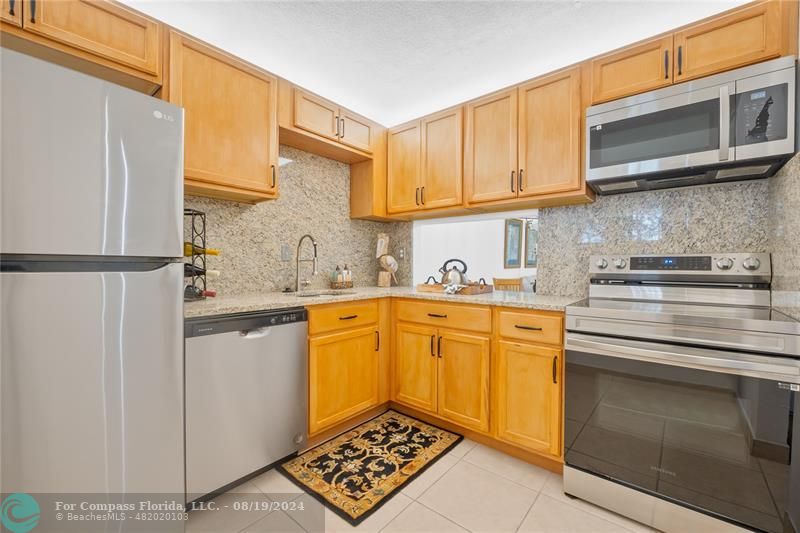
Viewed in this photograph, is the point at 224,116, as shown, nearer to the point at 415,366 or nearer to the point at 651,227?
the point at 415,366

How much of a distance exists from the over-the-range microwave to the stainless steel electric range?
0.52 meters

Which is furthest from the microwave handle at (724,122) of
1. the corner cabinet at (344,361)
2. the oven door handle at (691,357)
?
the corner cabinet at (344,361)

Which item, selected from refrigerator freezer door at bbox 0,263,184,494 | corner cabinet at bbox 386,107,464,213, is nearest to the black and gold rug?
refrigerator freezer door at bbox 0,263,184,494

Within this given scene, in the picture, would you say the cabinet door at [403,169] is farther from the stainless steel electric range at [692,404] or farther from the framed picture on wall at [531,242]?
the stainless steel electric range at [692,404]

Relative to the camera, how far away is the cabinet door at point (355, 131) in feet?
8.66

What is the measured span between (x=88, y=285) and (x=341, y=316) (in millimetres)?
1309

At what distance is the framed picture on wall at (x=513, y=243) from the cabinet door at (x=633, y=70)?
99cm

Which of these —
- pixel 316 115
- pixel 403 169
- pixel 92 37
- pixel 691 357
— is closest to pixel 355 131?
Result: pixel 316 115

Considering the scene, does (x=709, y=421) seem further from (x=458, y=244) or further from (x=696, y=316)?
(x=458, y=244)

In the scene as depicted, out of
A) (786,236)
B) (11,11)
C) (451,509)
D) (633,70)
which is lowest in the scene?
(451,509)

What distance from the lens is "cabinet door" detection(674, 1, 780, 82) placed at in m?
1.54

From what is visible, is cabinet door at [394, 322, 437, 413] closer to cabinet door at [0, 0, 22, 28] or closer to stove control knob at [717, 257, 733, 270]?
stove control knob at [717, 257, 733, 270]

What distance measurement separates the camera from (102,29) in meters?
1.55

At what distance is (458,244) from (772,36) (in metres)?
2.10
